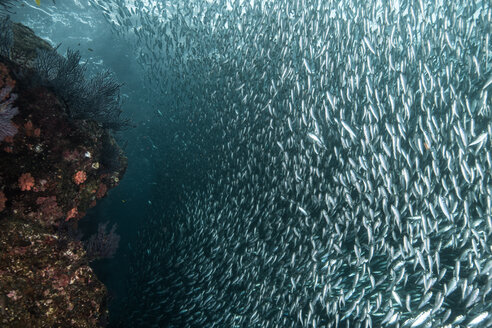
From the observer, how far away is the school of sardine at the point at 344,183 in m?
6.21

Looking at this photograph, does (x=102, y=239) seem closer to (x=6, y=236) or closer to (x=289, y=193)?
(x=6, y=236)

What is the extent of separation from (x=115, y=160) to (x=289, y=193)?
521 centimetres

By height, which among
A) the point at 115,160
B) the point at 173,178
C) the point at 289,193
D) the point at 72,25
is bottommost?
the point at 173,178

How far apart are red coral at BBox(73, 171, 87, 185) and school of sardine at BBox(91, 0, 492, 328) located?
4724 mm

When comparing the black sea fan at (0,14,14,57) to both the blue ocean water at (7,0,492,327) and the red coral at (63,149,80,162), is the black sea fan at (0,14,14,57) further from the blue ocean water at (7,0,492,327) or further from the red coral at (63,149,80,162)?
the red coral at (63,149,80,162)

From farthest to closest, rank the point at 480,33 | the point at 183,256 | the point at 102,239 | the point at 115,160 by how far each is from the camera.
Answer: the point at 183,256
the point at 480,33
the point at 115,160
the point at 102,239

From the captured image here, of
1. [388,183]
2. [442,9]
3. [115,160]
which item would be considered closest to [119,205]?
[115,160]

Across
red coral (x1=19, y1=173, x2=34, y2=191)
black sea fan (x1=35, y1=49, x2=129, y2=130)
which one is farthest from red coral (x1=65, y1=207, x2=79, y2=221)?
black sea fan (x1=35, y1=49, x2=129, y2=130)

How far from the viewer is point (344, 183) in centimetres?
686

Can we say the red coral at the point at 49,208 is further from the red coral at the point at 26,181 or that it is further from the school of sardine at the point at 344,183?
the school of sardine at the point at 344,183

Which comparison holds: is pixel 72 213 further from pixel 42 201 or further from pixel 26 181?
pixel 26 181

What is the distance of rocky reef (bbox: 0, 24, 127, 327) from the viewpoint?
12.1 ft

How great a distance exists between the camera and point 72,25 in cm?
1936

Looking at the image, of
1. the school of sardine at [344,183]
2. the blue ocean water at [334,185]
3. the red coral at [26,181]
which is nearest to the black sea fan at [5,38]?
the blue ocean water at [334,185]
